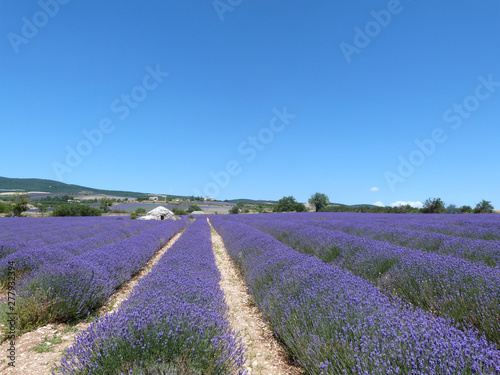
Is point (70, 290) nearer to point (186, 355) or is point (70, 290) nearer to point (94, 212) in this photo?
point (186, 355)

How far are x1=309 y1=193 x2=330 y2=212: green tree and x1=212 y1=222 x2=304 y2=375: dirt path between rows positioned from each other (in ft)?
140

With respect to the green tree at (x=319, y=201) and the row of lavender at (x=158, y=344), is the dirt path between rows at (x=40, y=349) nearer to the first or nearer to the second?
the row of lavender at (x=158, y=344)

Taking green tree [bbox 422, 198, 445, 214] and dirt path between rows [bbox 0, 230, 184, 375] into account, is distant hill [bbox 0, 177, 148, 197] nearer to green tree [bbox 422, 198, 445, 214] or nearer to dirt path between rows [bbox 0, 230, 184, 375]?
green tree [bbox 422, 198, 445, 214]

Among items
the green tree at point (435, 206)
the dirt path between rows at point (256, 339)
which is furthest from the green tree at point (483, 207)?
the dirt path between rows at point (256, 339)

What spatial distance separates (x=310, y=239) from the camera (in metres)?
6.18

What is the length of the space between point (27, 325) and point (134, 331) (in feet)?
7.36

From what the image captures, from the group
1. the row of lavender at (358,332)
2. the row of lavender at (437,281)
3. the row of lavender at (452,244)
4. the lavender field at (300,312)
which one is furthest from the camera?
the row of lavender at (452,244)

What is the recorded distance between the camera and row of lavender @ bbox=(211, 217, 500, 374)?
1303mm

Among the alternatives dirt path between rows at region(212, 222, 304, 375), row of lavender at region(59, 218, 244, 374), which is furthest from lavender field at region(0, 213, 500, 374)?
dirt path between rows at region(212, 222, 304, 375)

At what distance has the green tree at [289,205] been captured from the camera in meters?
46.7

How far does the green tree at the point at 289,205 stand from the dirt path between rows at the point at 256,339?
4255 centimetres

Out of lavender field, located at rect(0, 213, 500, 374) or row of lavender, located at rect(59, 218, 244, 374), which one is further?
row of lavender, located at rect(59, 218, 244, 374)

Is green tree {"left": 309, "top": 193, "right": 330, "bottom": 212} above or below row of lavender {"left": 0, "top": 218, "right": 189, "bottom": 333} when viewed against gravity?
above

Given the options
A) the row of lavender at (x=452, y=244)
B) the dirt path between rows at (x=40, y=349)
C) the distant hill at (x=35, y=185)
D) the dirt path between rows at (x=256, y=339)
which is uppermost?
the distant hill at (x=35, y=185)
